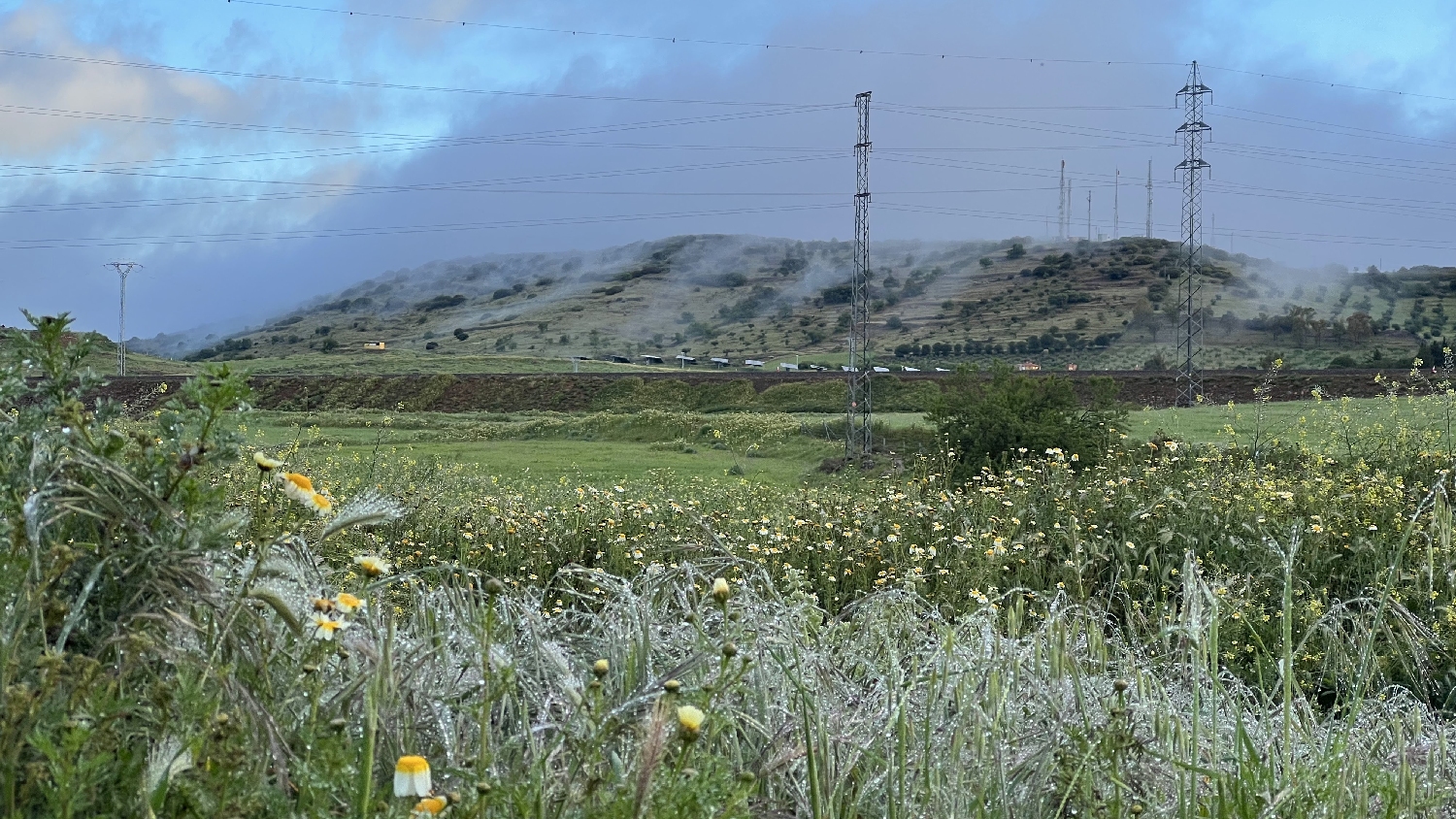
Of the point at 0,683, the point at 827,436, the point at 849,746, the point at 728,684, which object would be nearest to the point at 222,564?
the point at 0,683

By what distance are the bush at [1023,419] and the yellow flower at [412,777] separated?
32.2ft

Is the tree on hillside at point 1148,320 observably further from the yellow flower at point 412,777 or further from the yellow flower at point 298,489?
the yellow flower at point 412,777

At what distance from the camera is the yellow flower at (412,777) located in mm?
1066

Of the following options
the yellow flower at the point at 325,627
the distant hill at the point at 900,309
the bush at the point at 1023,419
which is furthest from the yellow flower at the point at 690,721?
the distant hill at the point at 900,309

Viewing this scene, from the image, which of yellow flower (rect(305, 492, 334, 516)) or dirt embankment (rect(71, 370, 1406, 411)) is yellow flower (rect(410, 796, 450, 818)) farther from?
dirt embankment (rect(71, 370, 1406, 411))

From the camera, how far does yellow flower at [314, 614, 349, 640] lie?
4.84 feet

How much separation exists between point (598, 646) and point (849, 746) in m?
0.61

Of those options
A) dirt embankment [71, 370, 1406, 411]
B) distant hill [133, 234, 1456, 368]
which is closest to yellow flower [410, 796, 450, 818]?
dirt embankment [71, 370, 1406, 411]

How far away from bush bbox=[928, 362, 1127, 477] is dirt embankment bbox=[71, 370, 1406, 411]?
19.7m

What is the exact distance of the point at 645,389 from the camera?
39.3 meters

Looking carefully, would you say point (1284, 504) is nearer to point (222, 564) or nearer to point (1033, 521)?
point (1033, 521)

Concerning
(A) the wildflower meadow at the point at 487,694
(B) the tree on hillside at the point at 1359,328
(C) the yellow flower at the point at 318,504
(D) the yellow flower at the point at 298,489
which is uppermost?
(B) the tree on hillside at the point at 1359,328

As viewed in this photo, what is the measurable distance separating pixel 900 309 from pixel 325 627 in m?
94.4

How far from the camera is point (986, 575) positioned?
16.3 ft
